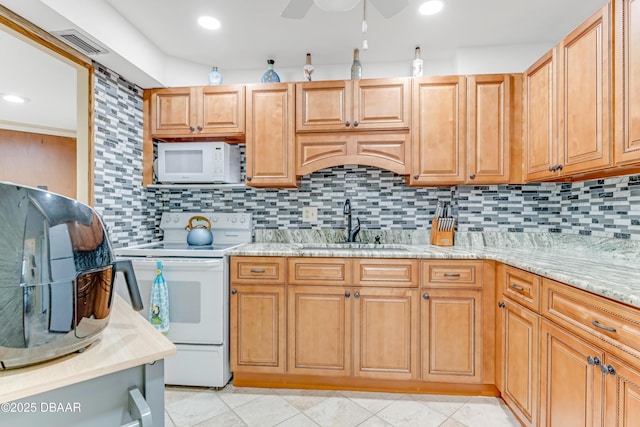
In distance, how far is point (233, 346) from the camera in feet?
6.82

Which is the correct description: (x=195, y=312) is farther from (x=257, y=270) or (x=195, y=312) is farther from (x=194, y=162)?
(x=194, y=162)

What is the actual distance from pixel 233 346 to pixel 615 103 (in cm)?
247

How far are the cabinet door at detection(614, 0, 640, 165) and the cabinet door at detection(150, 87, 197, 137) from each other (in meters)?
2.54

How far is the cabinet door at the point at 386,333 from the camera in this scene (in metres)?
1.99

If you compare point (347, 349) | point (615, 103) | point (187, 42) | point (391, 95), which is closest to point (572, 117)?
point (615, 103)

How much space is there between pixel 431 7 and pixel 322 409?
2500 mm

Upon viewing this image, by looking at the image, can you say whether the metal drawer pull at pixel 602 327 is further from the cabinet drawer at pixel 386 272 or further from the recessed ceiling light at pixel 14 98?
the recessed ceiling light at pixel 14 98

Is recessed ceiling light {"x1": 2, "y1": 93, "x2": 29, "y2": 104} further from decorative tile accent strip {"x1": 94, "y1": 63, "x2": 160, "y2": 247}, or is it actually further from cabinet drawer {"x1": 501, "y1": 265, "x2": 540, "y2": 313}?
cabinet drawer {"x1": 501, "y1": 265, "x2": 540, "y2": 313}

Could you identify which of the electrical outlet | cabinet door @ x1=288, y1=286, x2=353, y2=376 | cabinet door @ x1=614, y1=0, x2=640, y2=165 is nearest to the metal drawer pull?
cabinet door @ x1=614, y1=0, x2=640, y2=165

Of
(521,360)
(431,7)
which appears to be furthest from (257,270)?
(431,7)

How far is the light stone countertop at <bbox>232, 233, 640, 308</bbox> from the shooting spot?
3.85 feet

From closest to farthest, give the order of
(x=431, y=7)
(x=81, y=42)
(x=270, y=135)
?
(x=81, y=42), (x=431, y=7), (x=270, y=135)

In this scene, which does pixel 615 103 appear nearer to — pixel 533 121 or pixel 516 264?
pixel 533 121

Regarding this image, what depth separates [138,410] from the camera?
615mm
